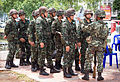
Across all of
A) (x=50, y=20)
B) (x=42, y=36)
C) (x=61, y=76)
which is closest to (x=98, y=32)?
(x=42, y=36)

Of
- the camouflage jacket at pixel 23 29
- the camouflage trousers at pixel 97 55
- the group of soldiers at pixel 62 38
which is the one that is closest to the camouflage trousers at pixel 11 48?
the group of soldiers at pixel 62 38

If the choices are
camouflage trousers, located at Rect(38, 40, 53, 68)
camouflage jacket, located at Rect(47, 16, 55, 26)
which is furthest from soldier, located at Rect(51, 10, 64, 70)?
camouflage trousers, located at Rect(38, 40, 53, 68)

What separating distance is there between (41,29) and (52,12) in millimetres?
1466

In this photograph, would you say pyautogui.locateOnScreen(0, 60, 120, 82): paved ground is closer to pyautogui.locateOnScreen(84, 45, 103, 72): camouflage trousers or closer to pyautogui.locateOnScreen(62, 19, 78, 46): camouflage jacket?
pyautogui.locateOnScreen(84, 45, 103, 72): camouflage trousers

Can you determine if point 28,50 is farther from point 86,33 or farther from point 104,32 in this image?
point 104,32

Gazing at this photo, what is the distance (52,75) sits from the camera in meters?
7.50

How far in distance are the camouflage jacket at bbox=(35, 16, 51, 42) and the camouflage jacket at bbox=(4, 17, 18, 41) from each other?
149 cm

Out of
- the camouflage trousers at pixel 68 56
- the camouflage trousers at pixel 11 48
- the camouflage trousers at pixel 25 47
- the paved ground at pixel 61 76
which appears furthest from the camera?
the camouflage trousers at pixel 25 47

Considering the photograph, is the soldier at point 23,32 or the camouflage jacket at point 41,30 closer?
the camouflage jacket at point 41,30

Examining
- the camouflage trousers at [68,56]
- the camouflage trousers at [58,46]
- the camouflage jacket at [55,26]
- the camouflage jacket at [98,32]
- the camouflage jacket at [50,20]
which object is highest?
the camouflage jacket at [50,20]

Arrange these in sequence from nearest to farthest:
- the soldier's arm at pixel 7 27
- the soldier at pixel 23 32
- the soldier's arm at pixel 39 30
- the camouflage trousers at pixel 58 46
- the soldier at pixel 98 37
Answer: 1. the soldier at pixel 98 37
2. the soldier's arm at pixel 39 30
3. the camouflage trousers at pixel 58 46
4. the soldier's arm at pixel 7 27
5. the soldier at pixel 23 32

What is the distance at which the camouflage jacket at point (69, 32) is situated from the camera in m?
6.88

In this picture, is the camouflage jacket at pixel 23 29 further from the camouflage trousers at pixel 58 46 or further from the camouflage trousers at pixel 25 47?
the camouflage trousers at pixel 58 46

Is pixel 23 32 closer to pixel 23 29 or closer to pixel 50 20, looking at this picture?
pixel 23 29
